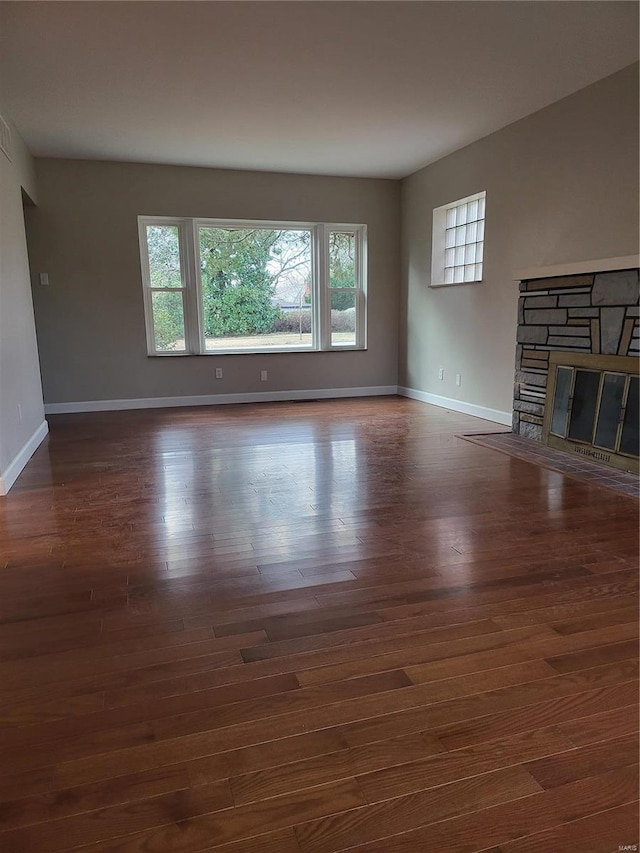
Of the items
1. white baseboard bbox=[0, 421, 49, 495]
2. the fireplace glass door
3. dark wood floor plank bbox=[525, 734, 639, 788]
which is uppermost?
the fireplace glass door

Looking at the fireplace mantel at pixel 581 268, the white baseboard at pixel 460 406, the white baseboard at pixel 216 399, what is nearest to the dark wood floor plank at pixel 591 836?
the fireplace mantel at pixel 581 268

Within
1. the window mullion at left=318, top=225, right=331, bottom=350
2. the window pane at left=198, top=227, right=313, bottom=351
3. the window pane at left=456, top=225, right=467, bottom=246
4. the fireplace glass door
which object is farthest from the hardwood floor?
the window mullion at left=318, top=225, right=331, bottom=350

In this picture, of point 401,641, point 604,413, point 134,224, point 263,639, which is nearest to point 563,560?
point 401,641

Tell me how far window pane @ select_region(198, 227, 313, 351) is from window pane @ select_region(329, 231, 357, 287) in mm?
303

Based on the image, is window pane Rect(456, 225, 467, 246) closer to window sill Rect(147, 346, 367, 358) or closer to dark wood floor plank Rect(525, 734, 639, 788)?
window sill Rect(147, 346, 367, 358)

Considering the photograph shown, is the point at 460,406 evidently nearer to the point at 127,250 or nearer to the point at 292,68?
the point at 292,68

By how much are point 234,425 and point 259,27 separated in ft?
10.9

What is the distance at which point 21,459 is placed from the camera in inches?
162

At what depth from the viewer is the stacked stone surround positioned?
376 centimetres

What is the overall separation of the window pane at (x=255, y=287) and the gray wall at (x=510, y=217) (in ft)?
4.47

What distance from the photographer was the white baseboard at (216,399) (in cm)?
653

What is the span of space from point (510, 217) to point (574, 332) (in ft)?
5.12

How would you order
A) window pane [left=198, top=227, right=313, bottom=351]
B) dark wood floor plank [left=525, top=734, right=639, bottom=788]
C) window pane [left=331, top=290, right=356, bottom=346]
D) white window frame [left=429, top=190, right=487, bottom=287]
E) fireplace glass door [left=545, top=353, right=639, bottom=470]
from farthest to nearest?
1. window pane [left=331, top=290, right=356, bottom=346]
2. window pane [left=198, top=227, right=313, bottom=351]
3. white window frame [left=429, top=190, right=487, bottom=287]
4. fireplace glass door [left=545, top=353, right=639, bottom=470]
5. dark wood floor plank [left=525, top=734, right=639, bottom=788]

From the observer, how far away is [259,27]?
127 inches
